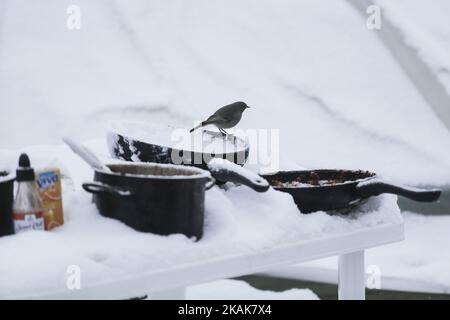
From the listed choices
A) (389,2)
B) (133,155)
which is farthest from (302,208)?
(389,2)

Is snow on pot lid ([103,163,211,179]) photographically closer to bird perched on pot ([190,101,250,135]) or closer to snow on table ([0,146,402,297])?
snow on table ([0,146,402,297])

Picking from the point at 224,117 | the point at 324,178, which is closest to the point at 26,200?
the point at 324,178

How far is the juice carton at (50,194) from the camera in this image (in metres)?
0.79

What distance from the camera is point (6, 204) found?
29.8 inches

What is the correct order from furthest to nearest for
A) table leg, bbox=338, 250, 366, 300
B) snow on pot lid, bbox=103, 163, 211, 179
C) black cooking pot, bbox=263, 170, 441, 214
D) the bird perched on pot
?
the bird perched on pot, table leg, bbox=338, 250, 366, 300, black cooking pot, bbox=263, 170, 441, 214, snow on pot lid, bbox=103, 163, 211, 179

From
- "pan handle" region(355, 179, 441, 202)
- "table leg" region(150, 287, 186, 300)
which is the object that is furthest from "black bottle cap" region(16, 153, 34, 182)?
"pan handle" region(355, 179, 441, 202)

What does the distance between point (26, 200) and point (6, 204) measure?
0.03 m

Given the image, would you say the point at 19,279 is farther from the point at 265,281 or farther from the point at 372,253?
the point at 372,253

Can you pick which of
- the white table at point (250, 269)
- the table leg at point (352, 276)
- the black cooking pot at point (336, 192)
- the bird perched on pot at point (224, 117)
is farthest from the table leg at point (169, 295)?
the bird perched on pot at point (224, 117)

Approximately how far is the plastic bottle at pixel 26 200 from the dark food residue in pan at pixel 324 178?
383mm

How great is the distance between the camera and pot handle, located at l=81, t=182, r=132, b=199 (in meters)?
0.78

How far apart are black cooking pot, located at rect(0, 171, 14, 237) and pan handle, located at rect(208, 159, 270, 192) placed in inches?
11.2

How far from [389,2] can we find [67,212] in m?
1.79

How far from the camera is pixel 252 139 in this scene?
133 centimetres
